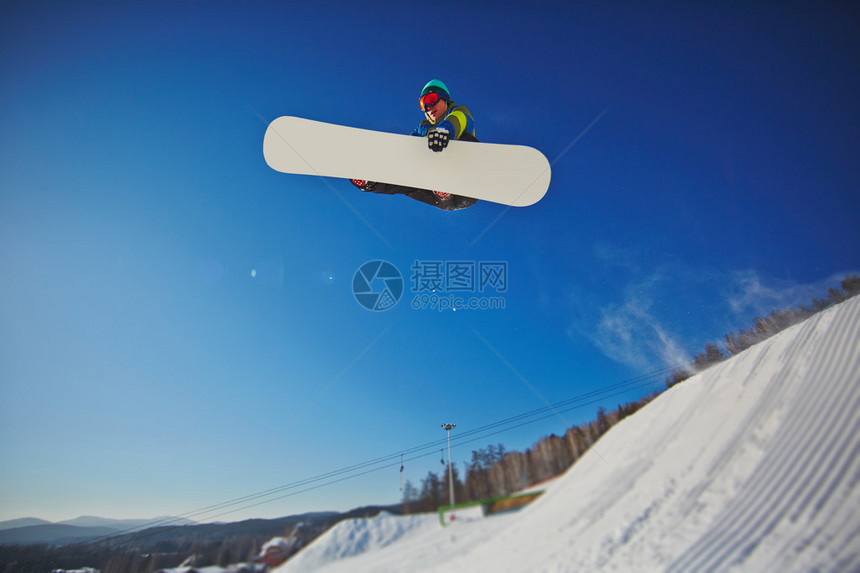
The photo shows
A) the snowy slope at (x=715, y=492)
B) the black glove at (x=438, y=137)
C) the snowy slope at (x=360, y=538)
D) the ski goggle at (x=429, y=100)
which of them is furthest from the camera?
the ski goggle at (x=429, y=100)

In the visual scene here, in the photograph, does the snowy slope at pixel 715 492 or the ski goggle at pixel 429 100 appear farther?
the ski goggle at pixel 429 100

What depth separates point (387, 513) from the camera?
3.15 metres

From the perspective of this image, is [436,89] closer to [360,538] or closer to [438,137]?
[438,137]

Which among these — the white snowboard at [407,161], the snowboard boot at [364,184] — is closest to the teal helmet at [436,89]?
the white snowboard at [407,161]

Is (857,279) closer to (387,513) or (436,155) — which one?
(436,155)

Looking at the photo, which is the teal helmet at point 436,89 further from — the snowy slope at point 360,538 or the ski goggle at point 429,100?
the snowy slope at point 360,538

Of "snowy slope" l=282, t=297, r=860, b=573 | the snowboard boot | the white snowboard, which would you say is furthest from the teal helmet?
"snowy slope" l=282, t=297, r=860, b=573

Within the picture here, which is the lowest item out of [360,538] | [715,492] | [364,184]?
[360,538]

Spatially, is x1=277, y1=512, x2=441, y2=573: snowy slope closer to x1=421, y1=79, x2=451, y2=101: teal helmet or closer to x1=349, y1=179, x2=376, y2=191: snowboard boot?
x1=349, y1=179, x2=376, y2=191: snowboard boot

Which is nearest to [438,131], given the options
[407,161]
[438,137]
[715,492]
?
[438,137]

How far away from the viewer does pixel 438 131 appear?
10.6ft

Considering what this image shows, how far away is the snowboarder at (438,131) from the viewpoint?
10.7 ft

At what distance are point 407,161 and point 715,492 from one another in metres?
4.07

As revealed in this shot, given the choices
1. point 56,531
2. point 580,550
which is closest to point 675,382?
point 580,550
